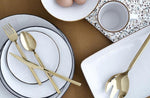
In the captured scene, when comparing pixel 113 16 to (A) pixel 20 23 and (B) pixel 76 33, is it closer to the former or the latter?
(B) pixel 76 33

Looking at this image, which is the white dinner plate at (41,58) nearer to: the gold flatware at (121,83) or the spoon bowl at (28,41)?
the spoon bowl at (28,41)

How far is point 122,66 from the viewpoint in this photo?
23.1 inches

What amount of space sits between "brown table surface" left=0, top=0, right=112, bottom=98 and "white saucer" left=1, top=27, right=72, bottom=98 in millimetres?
47

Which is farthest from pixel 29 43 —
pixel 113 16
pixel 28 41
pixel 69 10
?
pixel 113 16

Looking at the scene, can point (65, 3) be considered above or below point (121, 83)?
above

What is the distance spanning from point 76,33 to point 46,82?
0.15m

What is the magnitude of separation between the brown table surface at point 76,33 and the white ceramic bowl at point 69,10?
0.05m

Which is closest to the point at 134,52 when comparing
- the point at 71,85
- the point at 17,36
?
the point at 71,85

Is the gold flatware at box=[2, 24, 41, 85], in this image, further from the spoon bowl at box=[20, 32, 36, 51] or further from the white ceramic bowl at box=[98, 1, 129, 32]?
the white ceramic bowl at box=[98, 1, 129, 32]

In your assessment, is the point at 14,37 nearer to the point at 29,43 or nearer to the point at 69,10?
the point at 29,43

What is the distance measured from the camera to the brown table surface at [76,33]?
1.98ft

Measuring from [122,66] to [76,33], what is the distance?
5.7 inches

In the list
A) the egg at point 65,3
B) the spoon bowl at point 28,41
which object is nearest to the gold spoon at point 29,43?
the spoon bowl at point 28,41

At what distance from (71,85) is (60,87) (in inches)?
2.0
